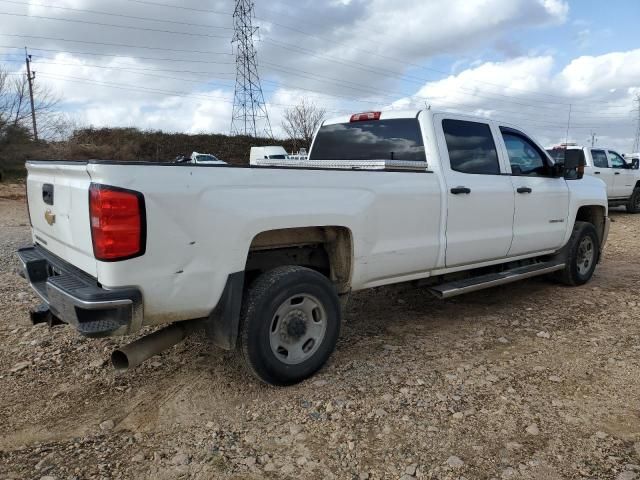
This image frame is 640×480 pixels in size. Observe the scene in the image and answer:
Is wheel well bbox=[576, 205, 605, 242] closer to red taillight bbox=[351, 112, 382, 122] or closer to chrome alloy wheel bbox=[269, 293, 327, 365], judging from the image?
red taillight bbox=[351, 112, 382, 122]

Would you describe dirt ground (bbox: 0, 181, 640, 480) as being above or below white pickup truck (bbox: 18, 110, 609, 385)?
below

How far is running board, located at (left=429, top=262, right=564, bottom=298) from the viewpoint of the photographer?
437 cm

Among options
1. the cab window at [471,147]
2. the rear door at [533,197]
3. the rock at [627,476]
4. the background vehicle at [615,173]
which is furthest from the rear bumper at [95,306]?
the background vehicle at [615,173]

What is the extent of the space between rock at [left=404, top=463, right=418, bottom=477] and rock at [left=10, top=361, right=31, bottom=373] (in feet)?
9.58

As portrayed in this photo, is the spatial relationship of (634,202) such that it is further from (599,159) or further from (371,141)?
(371,141)

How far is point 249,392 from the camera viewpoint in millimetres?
3393

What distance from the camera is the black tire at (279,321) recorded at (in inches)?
124

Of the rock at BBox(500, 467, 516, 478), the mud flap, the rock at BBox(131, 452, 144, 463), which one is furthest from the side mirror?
the rock at BBox(131, 452, 144, 463)

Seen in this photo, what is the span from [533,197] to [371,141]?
1836 mm

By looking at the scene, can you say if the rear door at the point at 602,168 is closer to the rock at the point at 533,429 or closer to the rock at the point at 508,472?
the rock at the point at 533,429

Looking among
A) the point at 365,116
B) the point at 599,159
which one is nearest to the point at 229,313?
the point at 365,116

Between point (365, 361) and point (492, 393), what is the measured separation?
95 cm

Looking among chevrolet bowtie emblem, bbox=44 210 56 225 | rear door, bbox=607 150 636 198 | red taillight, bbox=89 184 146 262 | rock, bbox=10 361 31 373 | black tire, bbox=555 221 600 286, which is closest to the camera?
red taillight, bbox=89 184 146 262

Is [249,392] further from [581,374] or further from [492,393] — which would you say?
[581,374]
